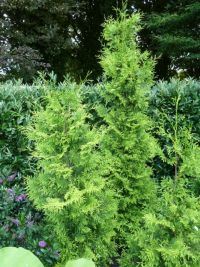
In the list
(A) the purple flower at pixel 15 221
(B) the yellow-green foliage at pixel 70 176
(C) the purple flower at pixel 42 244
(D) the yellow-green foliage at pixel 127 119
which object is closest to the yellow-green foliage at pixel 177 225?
(B) the yellow-green foliage at pixel 70 176

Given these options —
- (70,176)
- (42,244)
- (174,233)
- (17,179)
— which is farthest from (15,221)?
(174,233)

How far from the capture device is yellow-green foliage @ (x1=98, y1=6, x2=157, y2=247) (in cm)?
419

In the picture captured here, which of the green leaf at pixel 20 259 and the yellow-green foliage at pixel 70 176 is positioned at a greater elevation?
the green leaf at pixel 20 259

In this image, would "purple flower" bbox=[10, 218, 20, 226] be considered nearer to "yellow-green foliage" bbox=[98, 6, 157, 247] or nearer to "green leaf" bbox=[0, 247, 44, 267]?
"yellow-green foliage" bbox=[98, 6, 157, 247]

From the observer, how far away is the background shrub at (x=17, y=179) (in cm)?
350

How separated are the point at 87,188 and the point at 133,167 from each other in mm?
1309

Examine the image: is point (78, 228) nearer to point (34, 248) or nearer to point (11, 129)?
point (34, 248)

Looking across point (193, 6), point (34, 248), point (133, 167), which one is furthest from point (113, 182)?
point (193, 6)

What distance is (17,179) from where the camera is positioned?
15.6 ft

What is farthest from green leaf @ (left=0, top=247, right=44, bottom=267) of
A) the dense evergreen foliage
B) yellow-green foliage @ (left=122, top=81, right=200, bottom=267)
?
yellow-green foliage @ (left=122, top=81, right=200, bottom=267)

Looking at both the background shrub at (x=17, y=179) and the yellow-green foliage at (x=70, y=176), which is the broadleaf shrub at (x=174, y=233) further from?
the background shrub at (x=17, y=179)

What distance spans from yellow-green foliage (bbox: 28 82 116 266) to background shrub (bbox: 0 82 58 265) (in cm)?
28

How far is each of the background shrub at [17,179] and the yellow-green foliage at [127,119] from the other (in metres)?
0.87

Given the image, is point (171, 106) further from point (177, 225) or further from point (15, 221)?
point (15, 221)
